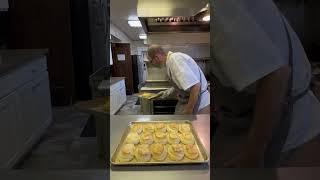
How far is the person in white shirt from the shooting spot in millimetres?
674

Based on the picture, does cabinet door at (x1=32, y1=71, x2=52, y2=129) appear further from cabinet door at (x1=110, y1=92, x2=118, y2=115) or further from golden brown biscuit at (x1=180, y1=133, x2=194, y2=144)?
golden brown biscuit at (x1=180, y1=133, x2=194, y2=144)

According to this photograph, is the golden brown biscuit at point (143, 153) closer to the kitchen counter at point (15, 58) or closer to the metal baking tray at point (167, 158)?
the metal baking tray at point (167, 158)

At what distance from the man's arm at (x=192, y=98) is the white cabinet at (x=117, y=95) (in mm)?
139

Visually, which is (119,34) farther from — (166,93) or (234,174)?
(234,174)

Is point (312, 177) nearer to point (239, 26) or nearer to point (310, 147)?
point (310, 147)

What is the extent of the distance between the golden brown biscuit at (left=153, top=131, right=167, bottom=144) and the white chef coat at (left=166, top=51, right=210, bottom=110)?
0.12 meters

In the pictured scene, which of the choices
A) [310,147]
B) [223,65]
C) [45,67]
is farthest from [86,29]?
[310,147]

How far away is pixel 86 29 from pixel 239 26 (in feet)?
0.91

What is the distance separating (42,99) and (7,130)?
0.28 ft

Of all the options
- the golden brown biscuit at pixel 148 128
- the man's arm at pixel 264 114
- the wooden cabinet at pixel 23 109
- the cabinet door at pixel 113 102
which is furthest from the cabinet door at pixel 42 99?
the man's arm at pixel 264 114

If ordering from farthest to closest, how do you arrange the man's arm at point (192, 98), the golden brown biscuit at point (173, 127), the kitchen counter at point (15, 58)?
1. the golden brown biscuit at point (173, 127)
2. the man's arm at point (192, 98)
3. the kitchen counter at point (15, 58)

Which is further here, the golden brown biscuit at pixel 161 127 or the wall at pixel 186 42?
the golden brown biscuit at pixel 161 127

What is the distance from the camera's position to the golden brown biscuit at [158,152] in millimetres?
733

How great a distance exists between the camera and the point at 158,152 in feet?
2.44
